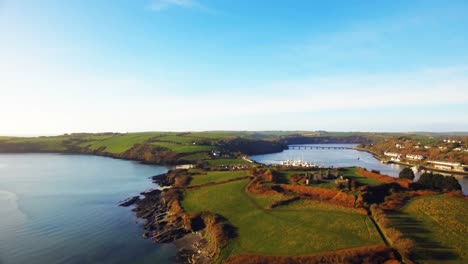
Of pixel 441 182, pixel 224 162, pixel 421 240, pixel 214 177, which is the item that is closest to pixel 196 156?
pixel 224 162

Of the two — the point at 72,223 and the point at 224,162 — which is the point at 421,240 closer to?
the point at 72,223

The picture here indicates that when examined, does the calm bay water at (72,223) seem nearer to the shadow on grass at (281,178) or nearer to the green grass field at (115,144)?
the shadow on grass at (281,178)

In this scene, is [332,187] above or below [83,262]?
above

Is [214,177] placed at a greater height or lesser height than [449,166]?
greater

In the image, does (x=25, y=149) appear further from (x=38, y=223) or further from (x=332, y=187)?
(x=332, y=187)

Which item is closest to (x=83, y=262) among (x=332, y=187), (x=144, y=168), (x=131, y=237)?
(x=131, y=237)

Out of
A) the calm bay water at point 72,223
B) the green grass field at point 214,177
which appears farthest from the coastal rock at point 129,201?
the green grass field at point 214,177

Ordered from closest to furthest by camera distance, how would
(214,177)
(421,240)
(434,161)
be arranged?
(421,240)
(214,177)
(434,161)
